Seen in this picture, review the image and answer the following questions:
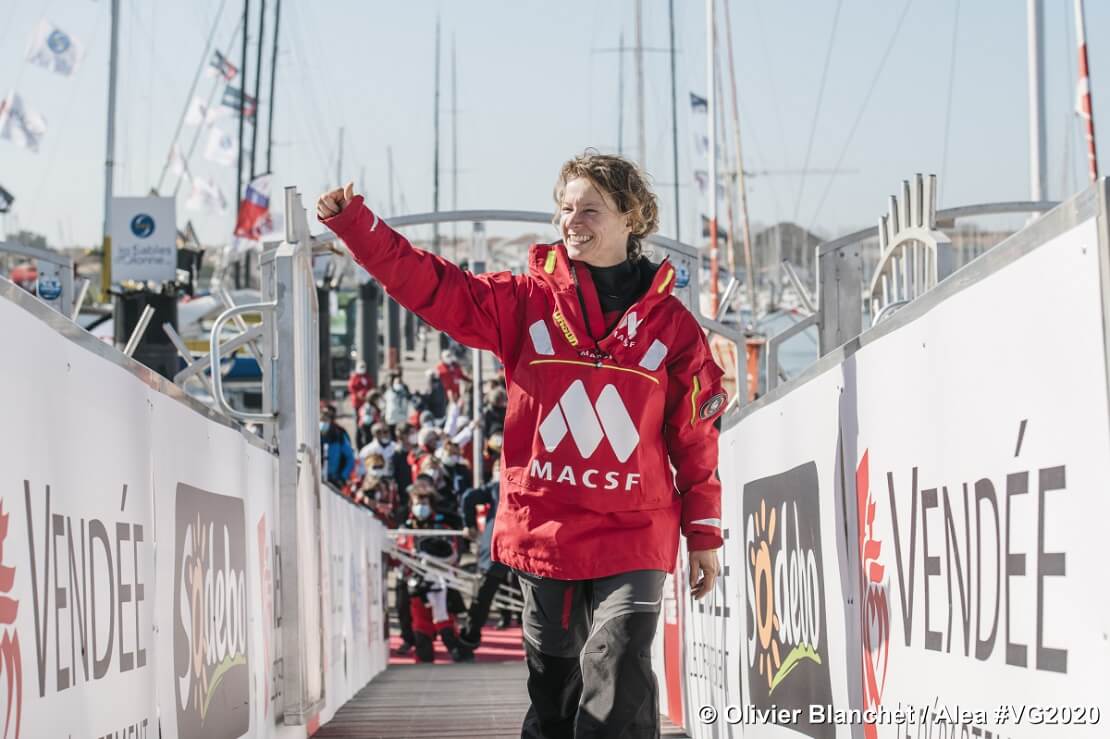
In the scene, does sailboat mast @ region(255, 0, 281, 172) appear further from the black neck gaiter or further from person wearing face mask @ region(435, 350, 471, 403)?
the black neck gaiter

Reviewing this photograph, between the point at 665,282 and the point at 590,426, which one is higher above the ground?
the point at 665,282

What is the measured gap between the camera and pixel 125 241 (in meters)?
18.9

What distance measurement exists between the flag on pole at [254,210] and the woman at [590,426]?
944 inches

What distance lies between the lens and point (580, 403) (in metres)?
4.39

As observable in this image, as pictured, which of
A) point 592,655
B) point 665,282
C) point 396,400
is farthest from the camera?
point 396,400

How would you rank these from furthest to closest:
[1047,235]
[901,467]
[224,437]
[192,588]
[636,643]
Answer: [224,437] < [192,588] < [636,643] < [901,467] < [1047,235]

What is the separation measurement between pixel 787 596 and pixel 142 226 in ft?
49.6

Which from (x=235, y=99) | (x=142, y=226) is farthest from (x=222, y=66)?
(x=142, y=226)

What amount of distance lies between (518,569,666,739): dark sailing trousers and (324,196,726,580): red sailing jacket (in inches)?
2.8

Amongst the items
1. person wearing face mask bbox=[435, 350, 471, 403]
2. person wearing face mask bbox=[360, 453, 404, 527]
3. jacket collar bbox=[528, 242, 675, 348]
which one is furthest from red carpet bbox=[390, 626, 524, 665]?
jacket collar bbox=[528, 242, 675, 348]

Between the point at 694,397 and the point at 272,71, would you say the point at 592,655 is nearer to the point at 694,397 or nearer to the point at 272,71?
the point at 694,397

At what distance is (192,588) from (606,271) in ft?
4.88

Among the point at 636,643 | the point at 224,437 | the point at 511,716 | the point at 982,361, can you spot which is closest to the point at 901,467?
the point at 982,361

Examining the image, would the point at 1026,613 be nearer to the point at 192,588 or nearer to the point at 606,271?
the point at 606,271
